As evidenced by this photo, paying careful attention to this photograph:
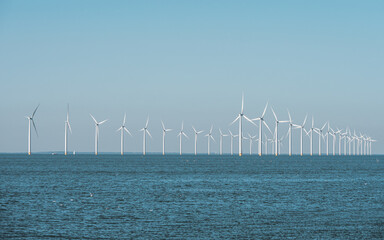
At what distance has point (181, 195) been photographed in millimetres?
60531

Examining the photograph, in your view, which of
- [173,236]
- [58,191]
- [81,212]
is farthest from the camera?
[58,191]

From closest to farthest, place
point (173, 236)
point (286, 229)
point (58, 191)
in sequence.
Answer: point (173, 236) → point (286, 229) → point (58, 191)

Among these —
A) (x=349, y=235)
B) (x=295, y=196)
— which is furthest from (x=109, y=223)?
(x=295, y=196)

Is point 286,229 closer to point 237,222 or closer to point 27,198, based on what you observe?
point 237,222

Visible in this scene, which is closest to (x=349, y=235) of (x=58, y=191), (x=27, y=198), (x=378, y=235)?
(x=378, y=235)

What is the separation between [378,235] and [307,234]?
4.13 metres

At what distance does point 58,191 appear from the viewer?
65.8 m

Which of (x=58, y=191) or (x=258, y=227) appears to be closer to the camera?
(x=258, y=227)

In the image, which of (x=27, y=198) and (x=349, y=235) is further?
(x=27, y=198)

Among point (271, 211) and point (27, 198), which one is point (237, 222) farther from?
point (27, 198)

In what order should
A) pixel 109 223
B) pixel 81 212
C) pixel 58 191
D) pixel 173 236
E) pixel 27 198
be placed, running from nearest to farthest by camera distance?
pixel 173 236 → pixel 109 223 → pixel 81 212 → pixel 27 198 → pixel 58 191

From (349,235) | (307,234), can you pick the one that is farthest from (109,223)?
(349,235)

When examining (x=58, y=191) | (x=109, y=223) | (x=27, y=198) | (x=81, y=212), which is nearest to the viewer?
(x=109, y=223)

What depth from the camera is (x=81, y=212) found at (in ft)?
149
